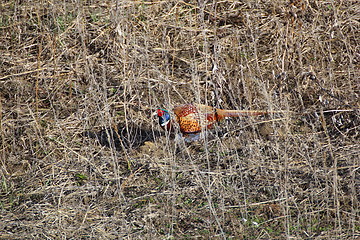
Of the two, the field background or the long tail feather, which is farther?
the long tail feather

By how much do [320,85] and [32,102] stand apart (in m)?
2.57

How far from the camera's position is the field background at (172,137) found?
3.00m

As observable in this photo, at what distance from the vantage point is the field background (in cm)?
300

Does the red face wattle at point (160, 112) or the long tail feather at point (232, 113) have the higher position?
the red face wattle at point (160, 112)

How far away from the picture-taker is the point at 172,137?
4047 millimetres

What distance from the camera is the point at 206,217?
301 cm

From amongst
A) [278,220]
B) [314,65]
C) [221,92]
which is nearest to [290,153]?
[278,220]

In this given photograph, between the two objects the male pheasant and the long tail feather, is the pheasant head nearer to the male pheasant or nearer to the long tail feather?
the male pheasant

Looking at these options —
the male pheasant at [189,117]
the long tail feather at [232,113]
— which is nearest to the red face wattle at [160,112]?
the male pheasant at [189,117]

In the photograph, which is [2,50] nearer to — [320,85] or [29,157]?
[29,157]

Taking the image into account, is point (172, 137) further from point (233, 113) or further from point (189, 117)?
point (233, 113)

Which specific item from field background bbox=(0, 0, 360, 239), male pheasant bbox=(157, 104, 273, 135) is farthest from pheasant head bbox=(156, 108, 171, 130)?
field background bbox=(0, 0, 360, 239)

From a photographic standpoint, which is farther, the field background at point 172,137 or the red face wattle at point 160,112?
the red face wattle at point 160,112

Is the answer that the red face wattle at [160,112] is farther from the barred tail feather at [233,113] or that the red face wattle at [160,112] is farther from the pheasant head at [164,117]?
the barred tail feather at [233,113]
